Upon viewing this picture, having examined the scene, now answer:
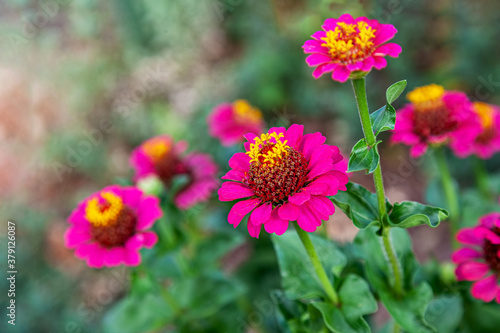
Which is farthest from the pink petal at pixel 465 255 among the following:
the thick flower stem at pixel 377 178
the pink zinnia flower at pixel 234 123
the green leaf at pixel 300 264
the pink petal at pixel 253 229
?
the pink zinnia flower at pixel 234 123

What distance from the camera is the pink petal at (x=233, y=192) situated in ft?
2.32

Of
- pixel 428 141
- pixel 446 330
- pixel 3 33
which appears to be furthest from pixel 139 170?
pixel 3 33

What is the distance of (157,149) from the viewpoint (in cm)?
139

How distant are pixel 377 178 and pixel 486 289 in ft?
1.09

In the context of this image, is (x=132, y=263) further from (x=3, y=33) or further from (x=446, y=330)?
(x=3, y=33)

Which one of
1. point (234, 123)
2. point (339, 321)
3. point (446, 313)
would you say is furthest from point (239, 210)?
point (234, 123)

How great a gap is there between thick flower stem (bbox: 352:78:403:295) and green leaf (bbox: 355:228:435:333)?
0.02 m

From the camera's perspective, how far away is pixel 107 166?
253 cm

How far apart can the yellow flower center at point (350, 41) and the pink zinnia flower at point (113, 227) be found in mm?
559

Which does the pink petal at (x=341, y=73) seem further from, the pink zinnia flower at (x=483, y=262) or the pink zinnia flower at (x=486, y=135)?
the pink zinnia flower at (x=486, y=135)

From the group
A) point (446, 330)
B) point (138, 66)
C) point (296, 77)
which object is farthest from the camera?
point (138, 66)

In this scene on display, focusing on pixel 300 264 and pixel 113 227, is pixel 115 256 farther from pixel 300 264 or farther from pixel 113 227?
pixel 300 264

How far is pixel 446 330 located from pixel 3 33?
296 cm

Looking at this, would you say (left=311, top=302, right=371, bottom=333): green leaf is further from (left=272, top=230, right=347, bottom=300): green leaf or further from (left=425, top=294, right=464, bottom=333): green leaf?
(left=425, top=294, right=464, bottom=333): green leaf
